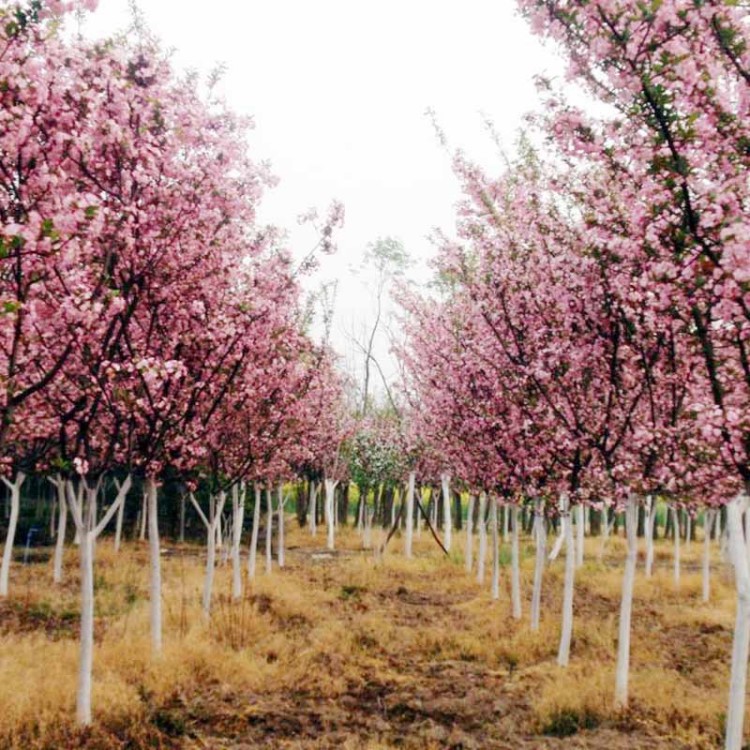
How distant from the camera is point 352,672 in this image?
12.2 metres

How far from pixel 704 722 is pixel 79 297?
9.75 metres

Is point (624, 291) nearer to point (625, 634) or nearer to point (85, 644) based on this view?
point (625, 634)

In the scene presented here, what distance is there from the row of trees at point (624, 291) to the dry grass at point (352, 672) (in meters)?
1.23

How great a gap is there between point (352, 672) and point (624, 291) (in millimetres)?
7885

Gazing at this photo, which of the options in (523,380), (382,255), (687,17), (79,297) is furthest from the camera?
(382,255)

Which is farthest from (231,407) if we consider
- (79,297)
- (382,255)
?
(382,255)

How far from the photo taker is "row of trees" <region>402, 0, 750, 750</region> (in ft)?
18.2

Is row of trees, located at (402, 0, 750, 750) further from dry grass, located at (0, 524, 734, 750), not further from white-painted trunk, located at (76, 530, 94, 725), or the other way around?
white-painted trunk, located at (76, 530, 94, 725)

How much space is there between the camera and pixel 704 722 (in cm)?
994

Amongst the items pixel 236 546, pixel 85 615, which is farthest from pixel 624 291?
pixel 236 546

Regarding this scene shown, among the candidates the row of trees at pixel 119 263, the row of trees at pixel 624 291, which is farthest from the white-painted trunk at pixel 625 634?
the row of trees at pixel 119 263

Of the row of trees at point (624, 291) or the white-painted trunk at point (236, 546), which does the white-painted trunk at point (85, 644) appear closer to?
the row of trees at point (624, 291)

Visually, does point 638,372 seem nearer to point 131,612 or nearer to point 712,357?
point 712,357

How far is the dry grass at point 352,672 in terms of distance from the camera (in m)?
9.28
